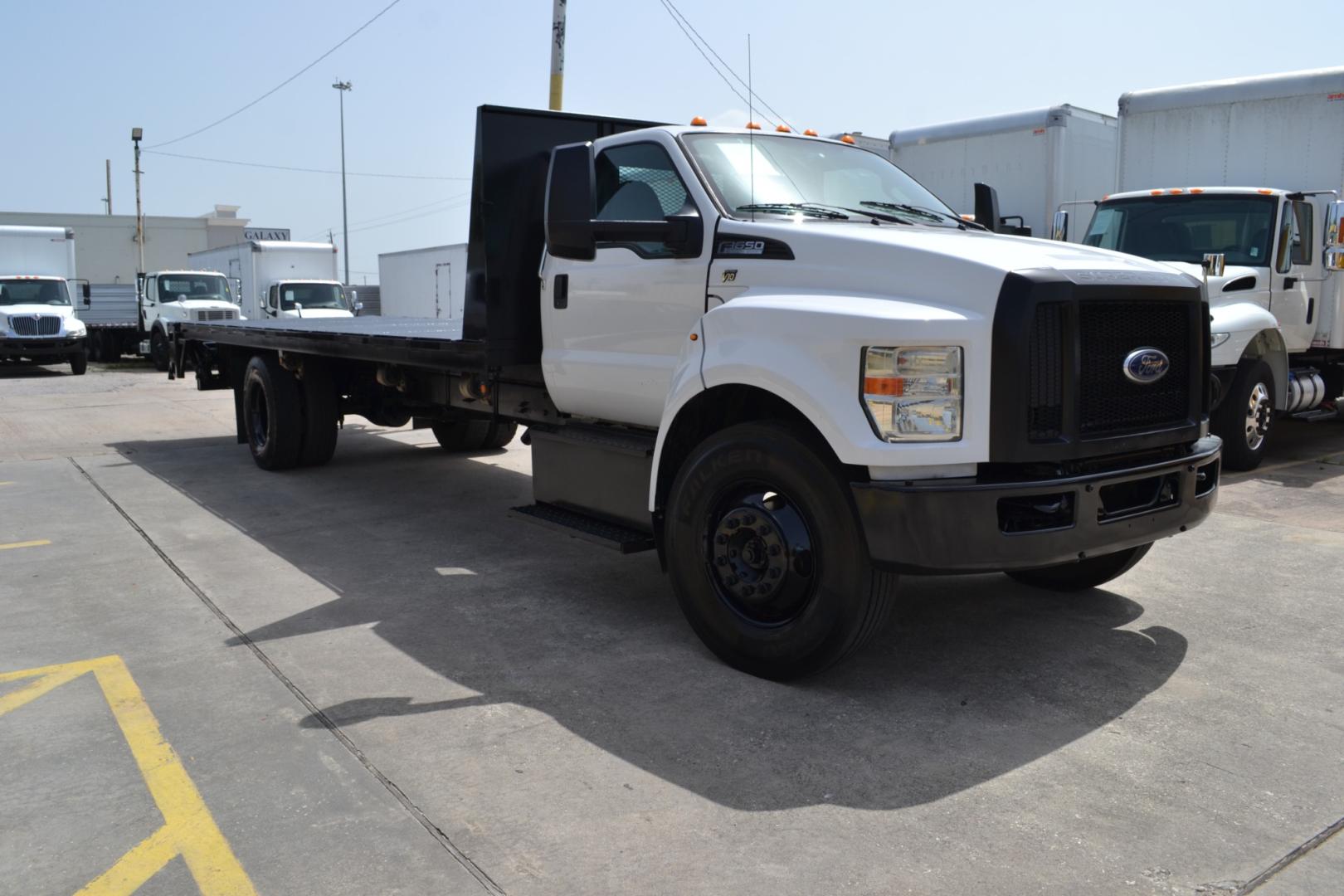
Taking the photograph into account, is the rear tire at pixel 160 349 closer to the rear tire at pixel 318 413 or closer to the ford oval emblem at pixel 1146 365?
the rear tire at pixel 318 413

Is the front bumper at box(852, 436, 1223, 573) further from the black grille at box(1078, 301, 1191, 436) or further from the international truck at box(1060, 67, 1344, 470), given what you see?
the international truck at box(1060, 67, 1344, 470)

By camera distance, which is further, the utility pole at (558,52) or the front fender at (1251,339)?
the utility pole at (558,52)

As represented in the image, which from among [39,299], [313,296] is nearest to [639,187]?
[313,296]

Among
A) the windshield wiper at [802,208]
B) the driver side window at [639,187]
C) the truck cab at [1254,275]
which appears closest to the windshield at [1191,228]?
the truck cab at [1254,275]

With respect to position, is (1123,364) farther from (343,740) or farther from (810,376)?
(343,740)

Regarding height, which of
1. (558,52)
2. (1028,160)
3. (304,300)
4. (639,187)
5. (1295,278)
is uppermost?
(558,52)

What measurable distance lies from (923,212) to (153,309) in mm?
25626

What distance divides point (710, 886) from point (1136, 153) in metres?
10.6

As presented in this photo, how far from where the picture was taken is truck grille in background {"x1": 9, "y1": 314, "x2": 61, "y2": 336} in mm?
23672

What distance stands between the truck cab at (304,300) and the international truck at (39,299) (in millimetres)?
4049

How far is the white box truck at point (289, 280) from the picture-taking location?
24.5m

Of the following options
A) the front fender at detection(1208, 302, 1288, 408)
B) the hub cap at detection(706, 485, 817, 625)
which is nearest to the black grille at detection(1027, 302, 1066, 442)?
the hub cap at detection(706, 485, 817, 625)

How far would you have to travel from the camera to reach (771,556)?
4.37 meters

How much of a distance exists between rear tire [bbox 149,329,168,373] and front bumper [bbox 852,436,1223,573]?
999 inches
